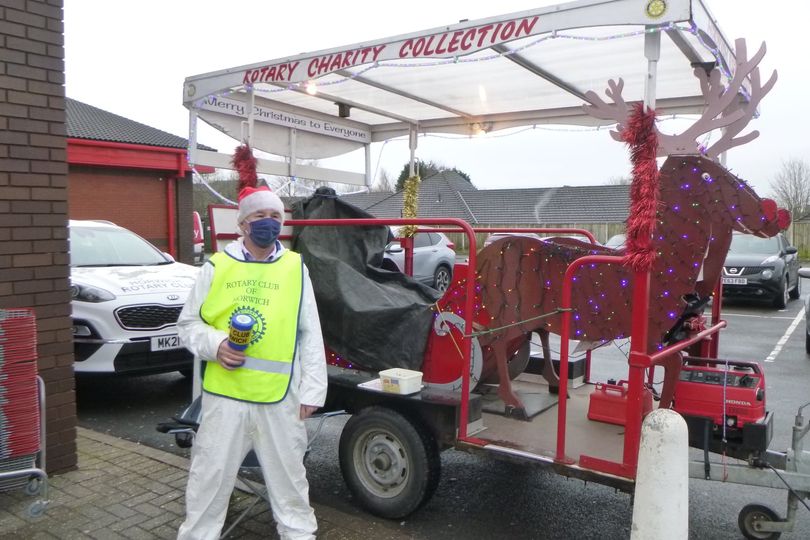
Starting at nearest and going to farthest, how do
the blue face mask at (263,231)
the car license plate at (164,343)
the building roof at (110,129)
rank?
the blue face mask at (263,231) → the car license plate at (164,343) → the building roof at (110,129)

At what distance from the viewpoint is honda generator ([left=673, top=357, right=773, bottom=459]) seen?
11.6ft

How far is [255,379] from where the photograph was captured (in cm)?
316

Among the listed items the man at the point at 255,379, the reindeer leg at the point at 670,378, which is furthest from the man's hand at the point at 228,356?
the reindeer leg at the point at 670,378

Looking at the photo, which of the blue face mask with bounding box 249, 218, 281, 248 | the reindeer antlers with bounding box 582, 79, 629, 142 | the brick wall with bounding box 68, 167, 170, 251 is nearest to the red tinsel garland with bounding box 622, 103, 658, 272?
the reindeer antlers with bounding box 582, 79, 629, 142

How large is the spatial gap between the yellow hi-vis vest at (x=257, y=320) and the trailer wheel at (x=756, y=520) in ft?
8.78

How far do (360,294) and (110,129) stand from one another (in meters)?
17.9

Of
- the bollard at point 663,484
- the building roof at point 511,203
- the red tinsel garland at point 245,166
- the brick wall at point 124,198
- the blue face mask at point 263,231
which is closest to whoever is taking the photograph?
the bollard at point 663,484

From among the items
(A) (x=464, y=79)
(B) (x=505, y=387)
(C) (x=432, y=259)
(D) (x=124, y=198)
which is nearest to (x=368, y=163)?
(A) (x=464, y=79)

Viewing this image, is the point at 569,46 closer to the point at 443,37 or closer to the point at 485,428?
the point at 443,37

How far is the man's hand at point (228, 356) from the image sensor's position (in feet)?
10.1

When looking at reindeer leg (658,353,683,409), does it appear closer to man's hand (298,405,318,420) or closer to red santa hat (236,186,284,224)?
man's hand (298,405,318,420)

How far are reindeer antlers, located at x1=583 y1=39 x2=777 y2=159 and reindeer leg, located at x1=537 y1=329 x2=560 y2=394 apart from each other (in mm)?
2020

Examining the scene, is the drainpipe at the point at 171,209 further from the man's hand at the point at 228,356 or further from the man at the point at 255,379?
the man's hand at the point at 228,356

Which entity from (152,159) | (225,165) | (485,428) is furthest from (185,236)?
(485,428)
